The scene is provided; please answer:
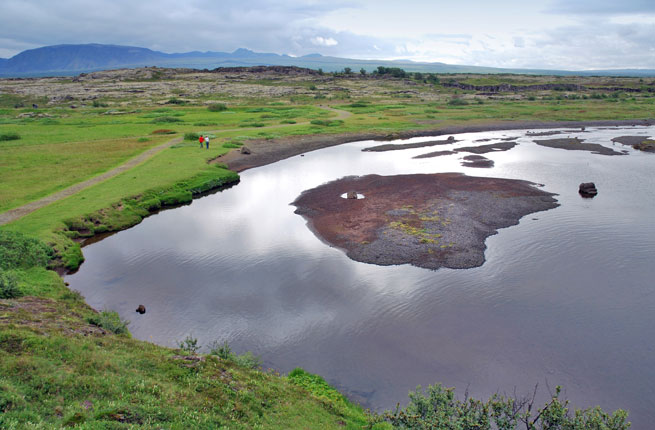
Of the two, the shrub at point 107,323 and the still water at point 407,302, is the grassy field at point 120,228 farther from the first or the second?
the still water at point 407,302

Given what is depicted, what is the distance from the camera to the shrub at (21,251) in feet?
86.6

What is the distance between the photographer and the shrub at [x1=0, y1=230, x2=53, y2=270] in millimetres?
26406

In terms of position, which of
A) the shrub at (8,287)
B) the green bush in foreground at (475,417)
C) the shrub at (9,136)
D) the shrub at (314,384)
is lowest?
the shrub at (314,384)

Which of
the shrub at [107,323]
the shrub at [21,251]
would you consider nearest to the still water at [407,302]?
the shrub at [107,323]

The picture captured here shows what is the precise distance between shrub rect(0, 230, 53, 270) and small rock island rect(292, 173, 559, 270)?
2124 centimetres

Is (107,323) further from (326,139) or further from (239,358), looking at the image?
(326,139)

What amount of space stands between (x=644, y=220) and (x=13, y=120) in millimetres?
126324

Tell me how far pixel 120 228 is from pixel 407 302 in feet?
93.1

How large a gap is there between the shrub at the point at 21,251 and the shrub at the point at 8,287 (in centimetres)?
295

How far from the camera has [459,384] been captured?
63.4 ft

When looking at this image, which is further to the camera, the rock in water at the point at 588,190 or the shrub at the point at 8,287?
the rock in water at the point at 588,190

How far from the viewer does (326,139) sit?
278 ft

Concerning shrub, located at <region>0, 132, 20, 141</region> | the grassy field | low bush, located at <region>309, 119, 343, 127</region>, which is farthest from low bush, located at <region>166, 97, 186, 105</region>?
shrub, located at <region>0, 132, 20, 141</region>

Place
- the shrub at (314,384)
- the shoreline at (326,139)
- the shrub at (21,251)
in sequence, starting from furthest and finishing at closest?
the shoreline at (326,139) < the shrub at (21,251) < the shrub at (314,384)
